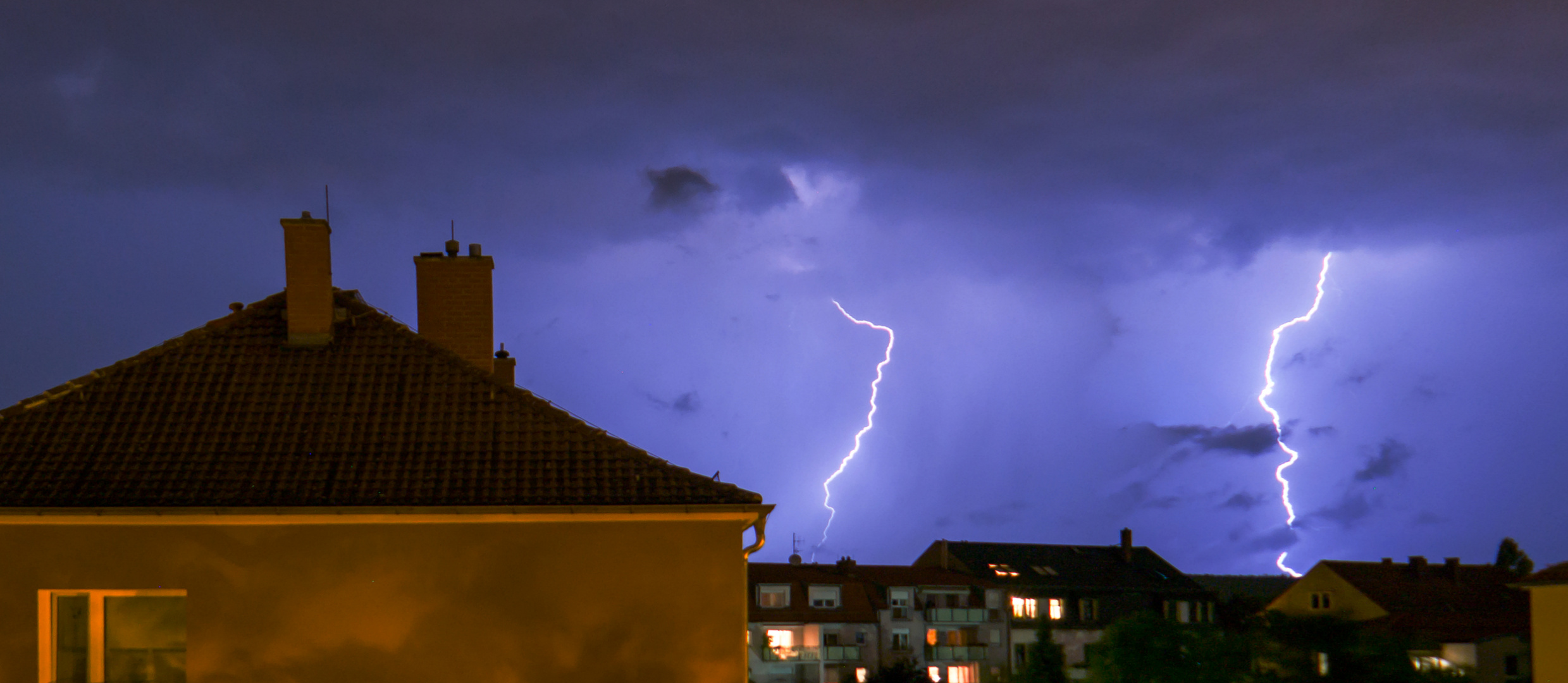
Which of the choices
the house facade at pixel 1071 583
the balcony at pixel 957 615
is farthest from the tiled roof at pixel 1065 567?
the balcony at pixel 957 615

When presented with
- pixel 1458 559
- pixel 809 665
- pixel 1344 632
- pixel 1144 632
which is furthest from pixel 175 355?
pixel 1458 559

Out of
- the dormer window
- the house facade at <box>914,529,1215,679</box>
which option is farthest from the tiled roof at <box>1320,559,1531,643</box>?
the dormer window

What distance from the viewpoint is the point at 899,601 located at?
6406 centimetres

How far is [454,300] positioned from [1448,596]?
57.0 meters

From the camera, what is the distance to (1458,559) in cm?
6025

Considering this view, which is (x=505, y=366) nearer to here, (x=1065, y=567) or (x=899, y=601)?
(x=899, y=601)

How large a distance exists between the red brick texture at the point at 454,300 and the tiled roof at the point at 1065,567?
5721 centimetres

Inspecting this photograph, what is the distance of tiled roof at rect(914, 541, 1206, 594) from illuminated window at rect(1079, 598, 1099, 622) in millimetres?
887

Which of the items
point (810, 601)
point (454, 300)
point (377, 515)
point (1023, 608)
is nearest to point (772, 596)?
point (810, 601)

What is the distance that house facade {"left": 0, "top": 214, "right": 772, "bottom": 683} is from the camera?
12.0 meters

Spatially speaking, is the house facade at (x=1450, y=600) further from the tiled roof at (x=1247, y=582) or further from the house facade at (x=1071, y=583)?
the tiled roof at (x=1247, y=582)

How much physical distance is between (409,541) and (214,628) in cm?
228

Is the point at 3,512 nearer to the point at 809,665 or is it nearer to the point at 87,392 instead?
the point at 87,392

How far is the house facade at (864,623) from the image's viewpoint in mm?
59219
